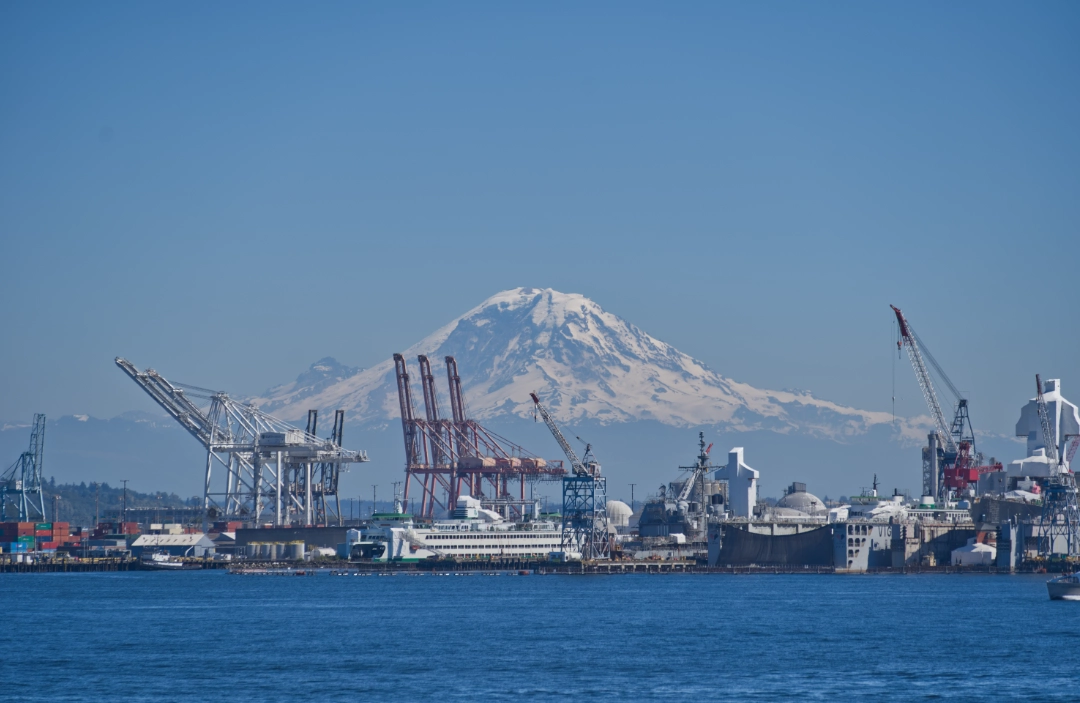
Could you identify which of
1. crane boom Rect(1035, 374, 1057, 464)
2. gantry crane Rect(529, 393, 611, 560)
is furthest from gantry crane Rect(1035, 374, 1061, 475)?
gantry crane Rect(529, 393, 611, 560)

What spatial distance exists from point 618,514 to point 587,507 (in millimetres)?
43831

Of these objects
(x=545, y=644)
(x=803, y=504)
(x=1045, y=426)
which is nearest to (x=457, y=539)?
(x=803, y=504)

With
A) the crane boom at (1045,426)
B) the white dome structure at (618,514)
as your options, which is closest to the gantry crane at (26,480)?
the white dome structure at (618,514)

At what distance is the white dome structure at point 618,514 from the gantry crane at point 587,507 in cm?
3575

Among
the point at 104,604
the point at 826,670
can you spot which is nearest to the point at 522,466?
the point at 104,604

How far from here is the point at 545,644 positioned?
6419 centimetres

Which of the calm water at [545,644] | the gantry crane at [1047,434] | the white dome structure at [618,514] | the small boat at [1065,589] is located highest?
the gantry crane at [1047,434]

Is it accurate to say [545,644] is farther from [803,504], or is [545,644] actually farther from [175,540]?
[175,540]

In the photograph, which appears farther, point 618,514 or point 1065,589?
point 618,514

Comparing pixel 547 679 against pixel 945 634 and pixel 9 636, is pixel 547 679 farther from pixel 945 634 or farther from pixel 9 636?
pixel 9 636

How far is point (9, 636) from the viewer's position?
69.6 metres

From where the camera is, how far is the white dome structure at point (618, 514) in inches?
6545

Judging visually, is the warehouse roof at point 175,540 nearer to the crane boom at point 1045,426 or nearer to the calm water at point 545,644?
the calm water at point 545,644

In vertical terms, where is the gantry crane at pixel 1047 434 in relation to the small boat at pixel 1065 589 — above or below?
above
